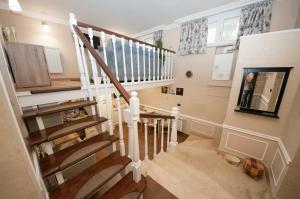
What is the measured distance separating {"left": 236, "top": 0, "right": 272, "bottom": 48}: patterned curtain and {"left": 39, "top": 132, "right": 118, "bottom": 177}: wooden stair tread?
3.26 metres

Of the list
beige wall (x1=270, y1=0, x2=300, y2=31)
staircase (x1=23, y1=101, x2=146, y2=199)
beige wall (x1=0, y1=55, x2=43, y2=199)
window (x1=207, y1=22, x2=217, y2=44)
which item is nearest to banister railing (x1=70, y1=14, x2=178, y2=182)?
staircase (x1=23, y1=101, x2=146, y2=199)

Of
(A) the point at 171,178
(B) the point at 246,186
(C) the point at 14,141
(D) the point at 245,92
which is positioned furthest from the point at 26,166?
(D) the point at 245,92

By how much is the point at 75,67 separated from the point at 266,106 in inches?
187

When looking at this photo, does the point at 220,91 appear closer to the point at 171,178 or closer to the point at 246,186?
the point at 246,186

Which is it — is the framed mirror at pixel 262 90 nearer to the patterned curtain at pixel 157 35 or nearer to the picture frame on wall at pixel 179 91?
the picture frame on wall at pixel 179 91

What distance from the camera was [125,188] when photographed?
1155 mm

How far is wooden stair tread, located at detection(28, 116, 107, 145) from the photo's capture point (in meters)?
1.03

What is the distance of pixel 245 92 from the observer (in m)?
1.96

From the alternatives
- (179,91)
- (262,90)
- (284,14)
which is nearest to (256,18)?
(284,14)

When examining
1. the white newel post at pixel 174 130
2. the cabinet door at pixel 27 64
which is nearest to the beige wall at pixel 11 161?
the cabinet door at pixel 27 64

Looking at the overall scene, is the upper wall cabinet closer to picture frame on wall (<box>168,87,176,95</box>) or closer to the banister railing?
the banister railing

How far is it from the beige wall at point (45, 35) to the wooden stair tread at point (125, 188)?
3534 mm

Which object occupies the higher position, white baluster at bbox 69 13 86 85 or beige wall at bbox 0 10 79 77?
beige wall at bbox 0 10 79 77

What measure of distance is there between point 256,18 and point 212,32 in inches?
32.1
